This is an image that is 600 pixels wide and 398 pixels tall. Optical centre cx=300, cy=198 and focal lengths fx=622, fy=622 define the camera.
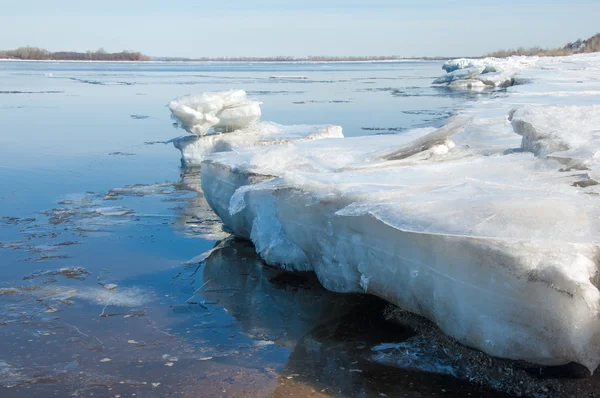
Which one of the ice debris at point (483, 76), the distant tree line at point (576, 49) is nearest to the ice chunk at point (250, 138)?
the ice debris at point (483, 76)

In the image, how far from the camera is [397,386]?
3582 millimetres

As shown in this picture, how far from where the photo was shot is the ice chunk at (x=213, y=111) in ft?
34.3

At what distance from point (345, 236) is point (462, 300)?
1109 mm

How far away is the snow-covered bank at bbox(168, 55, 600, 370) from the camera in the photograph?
324cm

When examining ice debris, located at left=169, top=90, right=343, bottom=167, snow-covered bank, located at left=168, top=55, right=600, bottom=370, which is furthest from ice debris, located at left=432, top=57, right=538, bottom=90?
snow-covered bank, located at left=168, top=55, right=600, bottom=370

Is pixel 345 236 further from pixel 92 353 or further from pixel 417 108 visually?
pixel 417 108

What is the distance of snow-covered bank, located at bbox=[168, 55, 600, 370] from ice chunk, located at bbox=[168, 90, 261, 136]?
4.19 m

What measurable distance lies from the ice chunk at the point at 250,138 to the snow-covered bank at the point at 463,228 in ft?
A: 9.39

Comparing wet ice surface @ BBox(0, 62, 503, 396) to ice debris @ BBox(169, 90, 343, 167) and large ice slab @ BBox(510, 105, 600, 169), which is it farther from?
large ice slab @ BBox(510, 105, 600, 169)

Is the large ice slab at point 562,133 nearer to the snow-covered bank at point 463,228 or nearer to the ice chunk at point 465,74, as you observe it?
the snow-covered bank at point 463,228

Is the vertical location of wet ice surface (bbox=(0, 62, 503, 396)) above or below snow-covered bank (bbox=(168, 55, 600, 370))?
below

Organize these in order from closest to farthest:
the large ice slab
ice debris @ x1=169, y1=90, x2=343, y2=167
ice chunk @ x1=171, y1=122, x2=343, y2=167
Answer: the large ice slab → ice chunk @ x1=171, y1=122, x2=343, y2=167 → ice debris @ x1=169, y1=90, x2=343, y2=167

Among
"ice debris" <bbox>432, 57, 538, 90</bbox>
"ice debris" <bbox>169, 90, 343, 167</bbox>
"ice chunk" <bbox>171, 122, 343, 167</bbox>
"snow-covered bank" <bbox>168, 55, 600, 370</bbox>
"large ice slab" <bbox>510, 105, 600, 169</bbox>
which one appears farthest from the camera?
"ice debris" <bbox>432, 57, 538, 90</bbox>

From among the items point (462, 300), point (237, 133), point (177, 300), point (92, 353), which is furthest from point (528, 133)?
point (237, 133)
